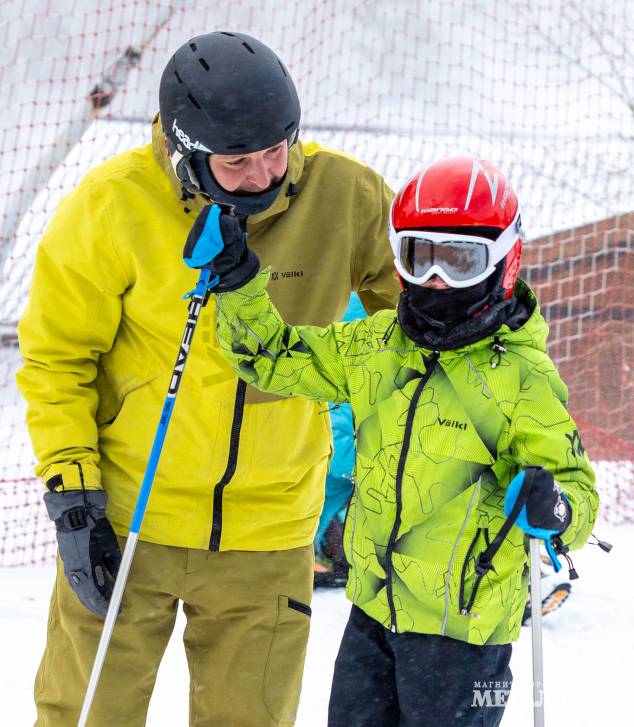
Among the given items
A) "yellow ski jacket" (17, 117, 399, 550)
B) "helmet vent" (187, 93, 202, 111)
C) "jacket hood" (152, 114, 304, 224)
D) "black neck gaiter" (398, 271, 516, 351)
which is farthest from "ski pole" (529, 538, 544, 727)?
"helmet vent" (187, 93, 202, 111)

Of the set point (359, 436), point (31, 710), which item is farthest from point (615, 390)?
point (359, 436)

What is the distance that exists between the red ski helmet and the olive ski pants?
0.93 m

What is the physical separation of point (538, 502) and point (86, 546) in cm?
117

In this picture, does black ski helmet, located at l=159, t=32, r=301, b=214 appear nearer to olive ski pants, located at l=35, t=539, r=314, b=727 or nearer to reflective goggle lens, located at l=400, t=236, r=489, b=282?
reflective goggle lens, located at l=400, t=236, r=489, b=282

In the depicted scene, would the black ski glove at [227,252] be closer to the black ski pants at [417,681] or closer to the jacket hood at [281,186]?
the jacket hood at [281,186]

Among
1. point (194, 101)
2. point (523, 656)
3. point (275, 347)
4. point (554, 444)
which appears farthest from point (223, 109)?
point (523, 656)

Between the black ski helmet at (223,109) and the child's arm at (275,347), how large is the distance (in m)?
0.24

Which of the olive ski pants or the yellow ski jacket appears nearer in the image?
the yellow ski jacket

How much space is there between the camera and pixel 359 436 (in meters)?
2.42

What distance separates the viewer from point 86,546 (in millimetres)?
2492

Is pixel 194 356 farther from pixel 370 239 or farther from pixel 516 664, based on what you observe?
pixel 516 664

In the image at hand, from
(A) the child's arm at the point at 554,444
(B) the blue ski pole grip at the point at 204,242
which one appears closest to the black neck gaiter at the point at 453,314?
(A) the child's arm at the point at 554,444

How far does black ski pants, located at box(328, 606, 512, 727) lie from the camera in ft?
7.59

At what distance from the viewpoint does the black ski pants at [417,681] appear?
2.31 meters
